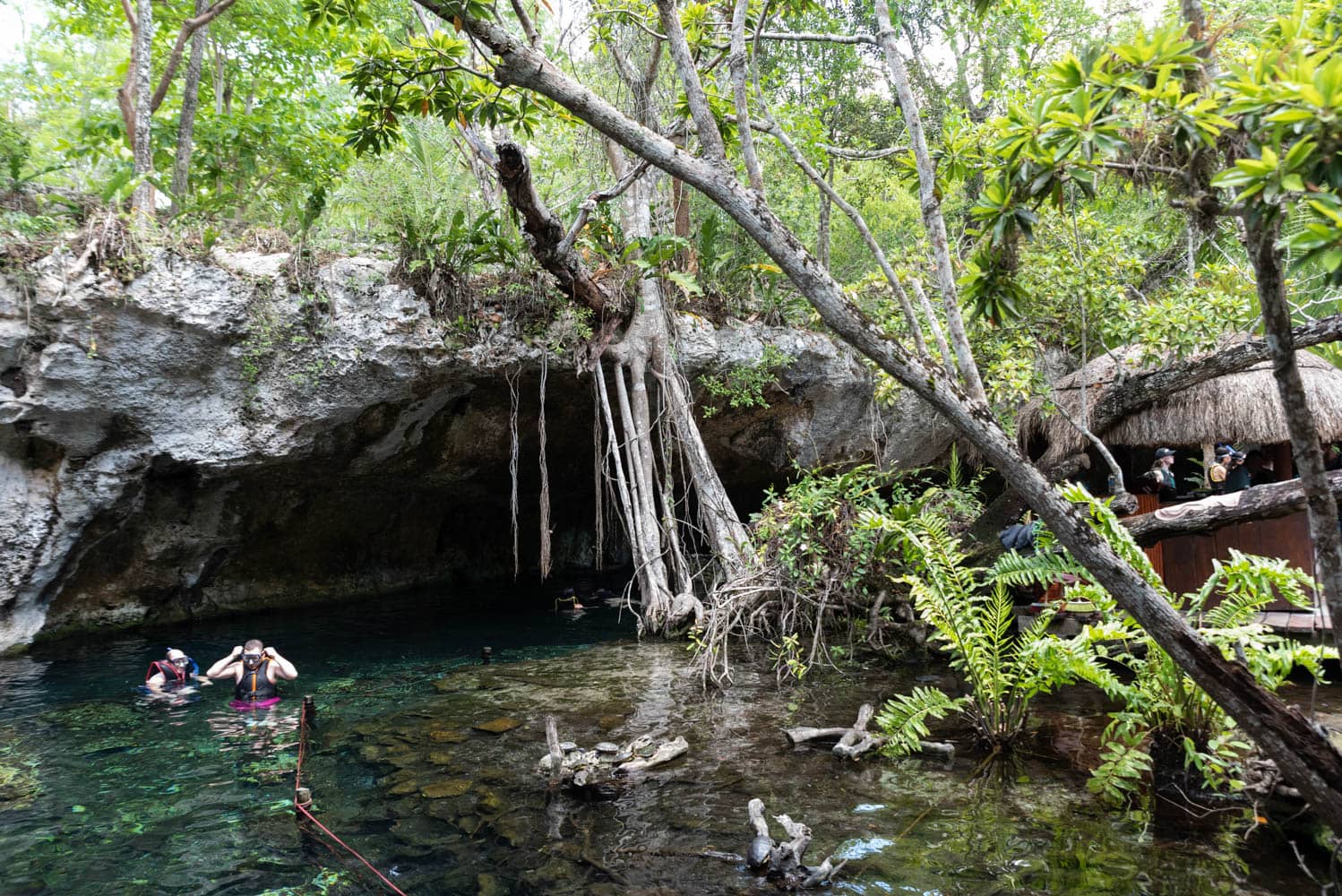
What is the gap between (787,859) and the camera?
3752 mm

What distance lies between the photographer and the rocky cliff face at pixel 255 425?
8.43 m

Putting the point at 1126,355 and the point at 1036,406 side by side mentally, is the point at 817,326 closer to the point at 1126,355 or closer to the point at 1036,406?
the point at 1036,406

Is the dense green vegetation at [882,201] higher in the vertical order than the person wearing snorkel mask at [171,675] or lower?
higher

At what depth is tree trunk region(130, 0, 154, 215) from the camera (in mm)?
9016

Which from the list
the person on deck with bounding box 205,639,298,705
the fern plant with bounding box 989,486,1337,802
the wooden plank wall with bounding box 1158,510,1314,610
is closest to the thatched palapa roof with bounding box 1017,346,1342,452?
the wooden plank wall with bounding box 1158,510,1314,610

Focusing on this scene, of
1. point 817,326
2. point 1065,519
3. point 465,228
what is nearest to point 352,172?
point 465,228

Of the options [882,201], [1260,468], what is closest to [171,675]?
[1260,468]

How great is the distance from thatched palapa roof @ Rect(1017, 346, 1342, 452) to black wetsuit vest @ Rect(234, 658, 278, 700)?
775 cm

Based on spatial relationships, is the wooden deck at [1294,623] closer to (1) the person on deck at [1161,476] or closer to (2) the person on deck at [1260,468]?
(1) the person on deck at [1161,476]

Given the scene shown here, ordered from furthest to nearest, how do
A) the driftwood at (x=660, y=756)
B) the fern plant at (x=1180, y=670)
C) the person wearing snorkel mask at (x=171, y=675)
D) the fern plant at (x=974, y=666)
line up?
the person wearing snorkel mask at (x=171, y=675)
the driftwood at (x=660, y=756)
the fern plant at (x=974, y=666)
the fern plant at (x=1180, y=670)

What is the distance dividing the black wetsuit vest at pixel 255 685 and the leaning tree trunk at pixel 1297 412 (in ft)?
25.2

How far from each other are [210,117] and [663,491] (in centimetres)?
816

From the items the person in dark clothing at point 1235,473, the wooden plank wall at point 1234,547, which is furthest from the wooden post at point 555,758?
the person in dark clothing at point 1235,473

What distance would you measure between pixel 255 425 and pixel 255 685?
11.4ft
